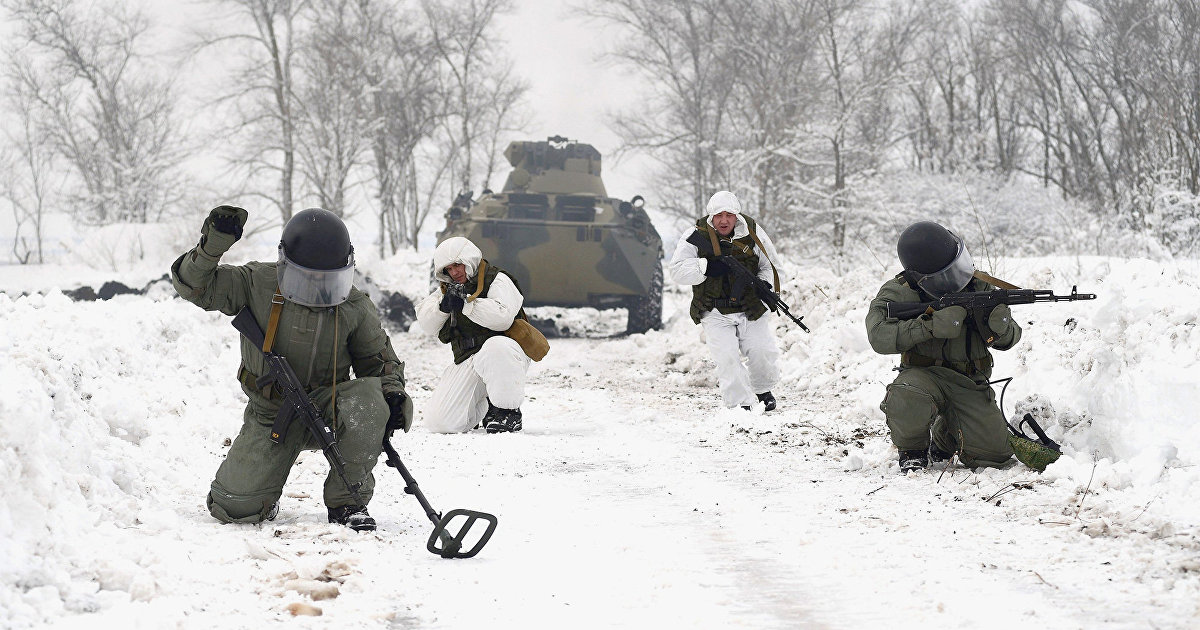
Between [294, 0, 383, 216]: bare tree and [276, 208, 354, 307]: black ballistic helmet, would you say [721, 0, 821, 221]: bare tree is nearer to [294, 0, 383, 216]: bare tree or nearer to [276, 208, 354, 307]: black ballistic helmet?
[294, 0, 383, 216]: bare tree

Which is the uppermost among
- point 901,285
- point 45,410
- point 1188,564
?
point 901,285

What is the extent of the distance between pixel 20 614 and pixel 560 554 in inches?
72.4

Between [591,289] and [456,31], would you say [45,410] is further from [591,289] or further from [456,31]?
[456,31]

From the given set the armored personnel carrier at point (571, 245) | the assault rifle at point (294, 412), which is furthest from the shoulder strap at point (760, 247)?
the armored personnel carrier at point (571, 245)

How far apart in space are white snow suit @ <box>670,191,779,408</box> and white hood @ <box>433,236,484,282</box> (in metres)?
1.67

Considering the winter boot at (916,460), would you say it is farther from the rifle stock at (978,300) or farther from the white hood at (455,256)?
the white hood at (455,256)

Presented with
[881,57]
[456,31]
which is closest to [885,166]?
[881,57]

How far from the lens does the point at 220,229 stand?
4.02 m

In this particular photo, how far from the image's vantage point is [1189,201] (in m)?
13.2

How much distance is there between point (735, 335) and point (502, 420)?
207 centimetres

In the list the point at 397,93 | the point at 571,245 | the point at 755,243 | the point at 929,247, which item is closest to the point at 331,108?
the point at 397,93

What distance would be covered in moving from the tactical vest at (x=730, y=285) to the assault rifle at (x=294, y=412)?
4.38 meters

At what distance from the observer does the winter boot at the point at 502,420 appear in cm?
742

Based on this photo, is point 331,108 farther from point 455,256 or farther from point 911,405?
point 911,405
